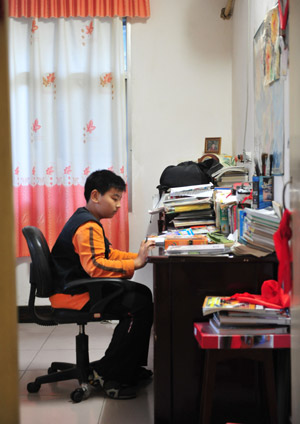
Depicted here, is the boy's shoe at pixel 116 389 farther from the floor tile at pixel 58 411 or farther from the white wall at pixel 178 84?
the white wall at pixel 178 84

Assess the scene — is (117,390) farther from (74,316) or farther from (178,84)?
(178,84)

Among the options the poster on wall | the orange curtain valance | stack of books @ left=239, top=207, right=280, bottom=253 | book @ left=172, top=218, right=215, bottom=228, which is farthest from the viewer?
the orange curtain valance

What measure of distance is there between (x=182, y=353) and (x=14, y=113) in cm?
273

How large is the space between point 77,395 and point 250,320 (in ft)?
3.76

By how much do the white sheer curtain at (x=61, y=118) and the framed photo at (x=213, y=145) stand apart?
2.14 feet

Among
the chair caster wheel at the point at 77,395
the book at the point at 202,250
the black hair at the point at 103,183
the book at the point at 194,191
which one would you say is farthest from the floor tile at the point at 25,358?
the book at the point at 202,250

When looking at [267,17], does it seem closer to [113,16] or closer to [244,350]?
[244,350]

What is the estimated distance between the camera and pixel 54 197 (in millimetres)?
4195

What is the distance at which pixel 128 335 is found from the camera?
2.61 meters

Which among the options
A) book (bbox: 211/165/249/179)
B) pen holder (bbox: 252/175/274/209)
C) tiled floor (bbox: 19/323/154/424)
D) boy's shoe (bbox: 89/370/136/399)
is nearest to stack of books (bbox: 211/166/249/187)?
book (bbox: 211/165/249/179)

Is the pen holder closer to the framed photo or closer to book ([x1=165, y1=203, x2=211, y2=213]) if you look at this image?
book ([x1=165, y1=203, x2=211, y2=213])

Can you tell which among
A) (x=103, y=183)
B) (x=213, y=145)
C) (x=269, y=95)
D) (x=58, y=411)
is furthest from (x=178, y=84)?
(x=58, y=411)

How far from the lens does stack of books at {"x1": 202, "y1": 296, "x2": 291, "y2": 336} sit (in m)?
1.86

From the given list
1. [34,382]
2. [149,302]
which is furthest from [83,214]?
[34,382]
